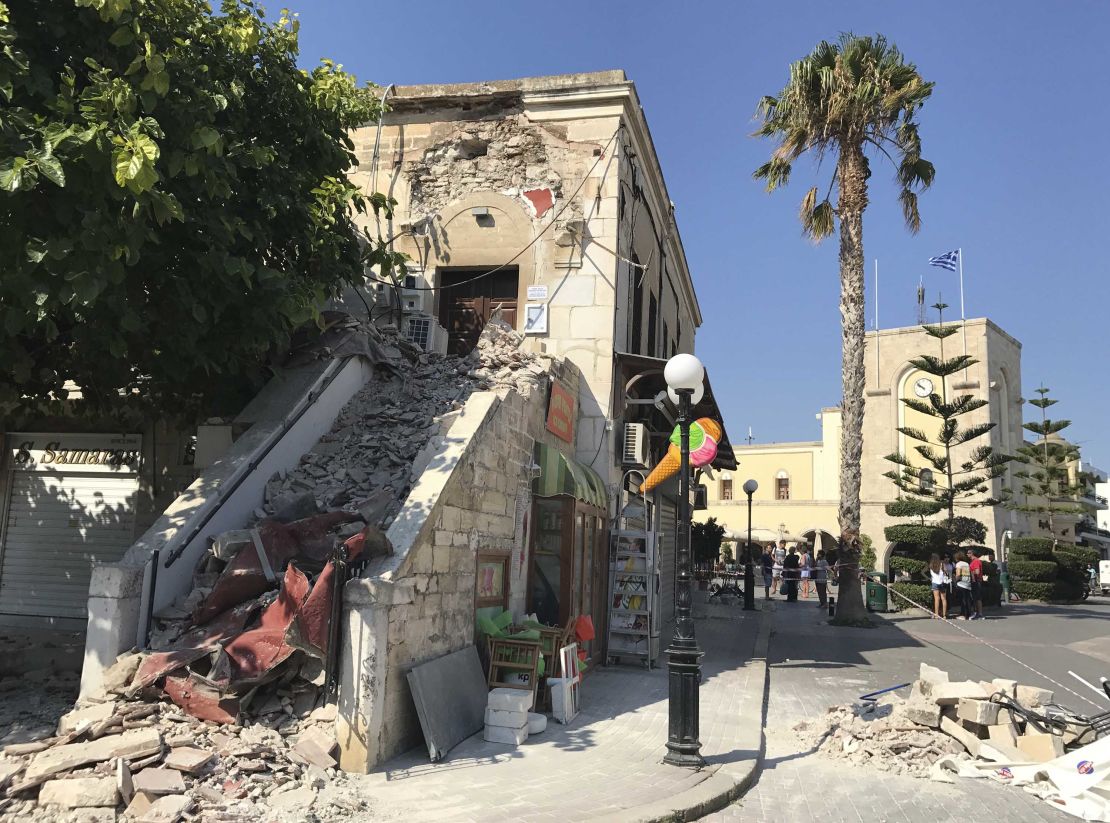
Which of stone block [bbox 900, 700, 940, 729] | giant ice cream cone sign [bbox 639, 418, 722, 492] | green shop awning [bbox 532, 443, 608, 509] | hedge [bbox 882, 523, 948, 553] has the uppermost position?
giant ice cream cone sign [bbox 639, 418, 722, 492]

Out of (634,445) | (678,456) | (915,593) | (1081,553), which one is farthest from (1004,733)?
(1081,553)

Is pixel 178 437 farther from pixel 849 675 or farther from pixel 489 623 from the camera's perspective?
pixel 849 675

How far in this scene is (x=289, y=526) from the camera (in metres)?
6.88

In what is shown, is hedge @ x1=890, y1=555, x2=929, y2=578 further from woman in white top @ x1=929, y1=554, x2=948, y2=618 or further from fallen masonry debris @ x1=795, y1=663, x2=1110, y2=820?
fallen masonry debris @ x1=795, y1=663, x2=1110, y2=820

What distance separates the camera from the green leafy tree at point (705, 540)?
2686 cm

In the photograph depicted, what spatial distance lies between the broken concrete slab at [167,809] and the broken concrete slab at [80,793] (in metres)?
0.28

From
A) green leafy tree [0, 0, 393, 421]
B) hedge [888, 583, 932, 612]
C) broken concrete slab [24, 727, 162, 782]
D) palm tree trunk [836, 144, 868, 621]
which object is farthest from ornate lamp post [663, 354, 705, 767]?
hedge [888, 583, 932, 612]

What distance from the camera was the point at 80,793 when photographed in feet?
15.1

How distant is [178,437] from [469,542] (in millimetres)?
5202

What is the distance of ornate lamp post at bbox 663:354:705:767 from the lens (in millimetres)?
6457

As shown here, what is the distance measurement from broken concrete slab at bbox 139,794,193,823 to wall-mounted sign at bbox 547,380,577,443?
21.0 ft

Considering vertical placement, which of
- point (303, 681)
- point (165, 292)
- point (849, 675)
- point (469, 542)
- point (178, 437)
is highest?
point (165, 292)

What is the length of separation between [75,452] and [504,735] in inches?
313

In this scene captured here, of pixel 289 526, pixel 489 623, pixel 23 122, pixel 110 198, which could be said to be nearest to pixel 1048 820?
pixel 489 623
